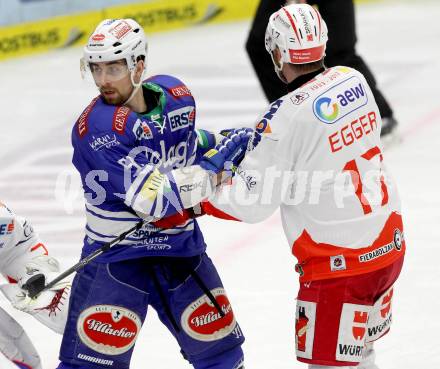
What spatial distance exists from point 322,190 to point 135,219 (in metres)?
0.62

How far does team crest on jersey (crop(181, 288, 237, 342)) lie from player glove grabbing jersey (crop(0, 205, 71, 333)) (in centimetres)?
56

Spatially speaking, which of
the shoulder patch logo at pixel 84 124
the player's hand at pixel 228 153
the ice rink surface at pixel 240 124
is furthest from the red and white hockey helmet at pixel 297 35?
the ice rink surface at pixel 240 124

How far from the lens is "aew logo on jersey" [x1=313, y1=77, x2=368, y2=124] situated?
355 cm

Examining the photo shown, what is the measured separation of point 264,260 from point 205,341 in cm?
180

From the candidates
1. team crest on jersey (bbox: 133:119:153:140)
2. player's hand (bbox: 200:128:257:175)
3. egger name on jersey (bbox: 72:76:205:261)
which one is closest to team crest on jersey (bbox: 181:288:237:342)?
egger name on jersey (bbox: 72:76:205:261)

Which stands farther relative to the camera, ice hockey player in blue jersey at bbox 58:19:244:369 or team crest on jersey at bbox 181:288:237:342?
team crest on jersey at bbox 181:288:237:342

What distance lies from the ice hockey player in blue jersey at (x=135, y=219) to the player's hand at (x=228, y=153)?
6cm

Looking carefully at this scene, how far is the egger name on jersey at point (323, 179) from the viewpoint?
3.56m

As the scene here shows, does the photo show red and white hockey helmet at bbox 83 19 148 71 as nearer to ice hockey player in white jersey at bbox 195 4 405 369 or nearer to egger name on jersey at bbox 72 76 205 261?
egger name on jersey at bbox 72 76 205 261

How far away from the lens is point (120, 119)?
3703 millimetres

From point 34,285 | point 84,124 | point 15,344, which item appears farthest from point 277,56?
point 15,344

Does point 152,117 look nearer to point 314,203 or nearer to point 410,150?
point 314,203

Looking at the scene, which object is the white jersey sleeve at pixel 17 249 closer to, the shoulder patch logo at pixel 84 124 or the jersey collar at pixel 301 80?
the shoulder patch logo at pixel 84 124

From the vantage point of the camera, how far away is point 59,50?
31.5ft
